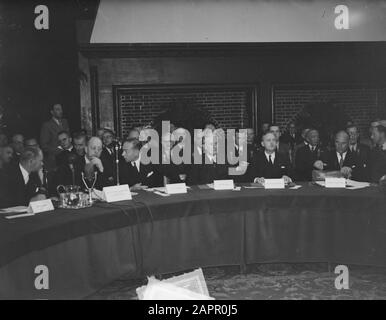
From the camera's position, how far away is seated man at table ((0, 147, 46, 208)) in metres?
3.39

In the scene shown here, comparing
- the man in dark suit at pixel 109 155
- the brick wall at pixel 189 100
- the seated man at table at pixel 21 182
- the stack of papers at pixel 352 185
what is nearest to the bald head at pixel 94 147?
the man in dark suit at pixel 109 155

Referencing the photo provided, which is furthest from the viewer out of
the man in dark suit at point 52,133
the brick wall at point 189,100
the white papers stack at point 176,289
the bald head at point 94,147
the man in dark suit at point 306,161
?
the brick wall at point 189,100

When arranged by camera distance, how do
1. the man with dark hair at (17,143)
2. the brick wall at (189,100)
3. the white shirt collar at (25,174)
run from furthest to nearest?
the brick wall at (189,100) < the man with dark hair at (17,143) < the white shirt collar at (25,174)

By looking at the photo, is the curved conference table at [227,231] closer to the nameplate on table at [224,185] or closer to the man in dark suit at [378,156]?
the nameplate on table at [224,185]

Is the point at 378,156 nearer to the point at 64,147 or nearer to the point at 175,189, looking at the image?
the point at 175,189

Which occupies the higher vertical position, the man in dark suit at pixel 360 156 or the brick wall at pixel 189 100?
the brick wall at pixel 189 100

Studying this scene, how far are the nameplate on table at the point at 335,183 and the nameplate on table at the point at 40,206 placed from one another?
2125mm

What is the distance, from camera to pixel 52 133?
5.97 meters

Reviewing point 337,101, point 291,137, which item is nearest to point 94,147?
point 291,137

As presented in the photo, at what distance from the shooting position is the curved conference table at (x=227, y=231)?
3193 millimetres

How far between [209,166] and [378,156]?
168cm

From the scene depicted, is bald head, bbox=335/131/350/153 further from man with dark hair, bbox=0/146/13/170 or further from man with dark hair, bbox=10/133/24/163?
man with dark hair, bbox=10/133/24/163

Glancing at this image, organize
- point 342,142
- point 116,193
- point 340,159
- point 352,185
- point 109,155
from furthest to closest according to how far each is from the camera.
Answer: point 109,155, point 340,159, point 342,142, point 352,185, point 116,193

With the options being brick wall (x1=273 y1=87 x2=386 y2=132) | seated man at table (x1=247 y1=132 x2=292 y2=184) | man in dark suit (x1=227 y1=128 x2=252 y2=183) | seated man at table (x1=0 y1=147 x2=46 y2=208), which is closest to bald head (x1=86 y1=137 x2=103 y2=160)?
seated man at table (x1=0 y1=147 x2=46 y2=208)
